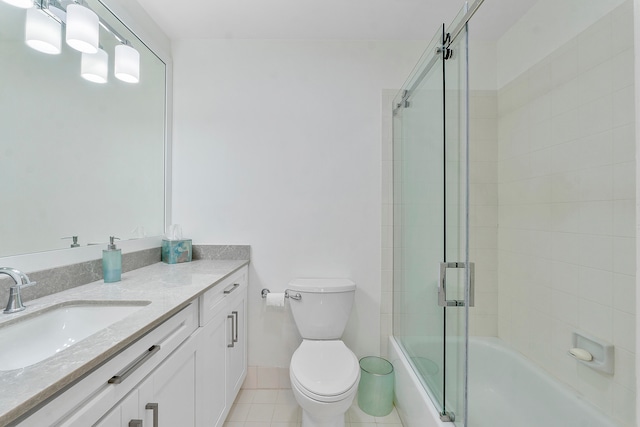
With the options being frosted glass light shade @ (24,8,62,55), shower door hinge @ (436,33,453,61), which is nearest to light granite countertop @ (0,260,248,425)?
frosted glass light shade @ (24,8,62,55)

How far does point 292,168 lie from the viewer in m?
1.94

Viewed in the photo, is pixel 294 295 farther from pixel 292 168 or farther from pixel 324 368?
pixel 292 168

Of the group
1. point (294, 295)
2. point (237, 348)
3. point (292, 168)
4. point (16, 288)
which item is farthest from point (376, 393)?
point (16, 288)

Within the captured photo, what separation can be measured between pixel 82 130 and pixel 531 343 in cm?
257

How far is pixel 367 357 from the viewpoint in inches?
74.3

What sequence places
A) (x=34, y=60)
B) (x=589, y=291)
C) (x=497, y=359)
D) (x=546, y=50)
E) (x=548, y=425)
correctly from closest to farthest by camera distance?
(x=34, y=60)
(x=589, y=291)
(x=548, y=425)
(x=546, y=50)
(x=497, y=359)

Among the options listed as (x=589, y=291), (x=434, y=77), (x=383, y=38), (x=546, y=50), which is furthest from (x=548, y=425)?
(x=383, y=38)

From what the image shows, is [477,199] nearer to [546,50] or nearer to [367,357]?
[546,50]

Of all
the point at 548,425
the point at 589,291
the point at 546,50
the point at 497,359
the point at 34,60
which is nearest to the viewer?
the point at 34,60

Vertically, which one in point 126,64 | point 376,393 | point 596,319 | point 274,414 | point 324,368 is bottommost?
point 274,414

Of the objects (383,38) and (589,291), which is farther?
(383,38)

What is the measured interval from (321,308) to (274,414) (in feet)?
2.22

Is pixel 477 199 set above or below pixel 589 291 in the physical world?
above

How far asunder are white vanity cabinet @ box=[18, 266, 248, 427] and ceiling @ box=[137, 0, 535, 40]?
61.5 inches
